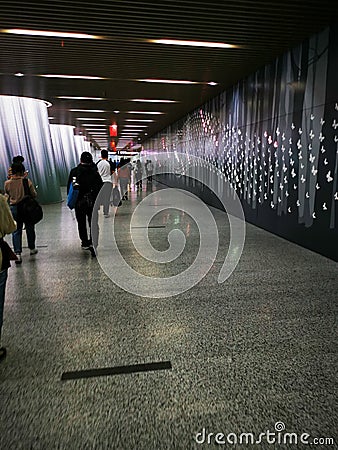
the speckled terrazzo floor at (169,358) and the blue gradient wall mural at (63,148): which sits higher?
the blue gradient wall mural at (63,148)

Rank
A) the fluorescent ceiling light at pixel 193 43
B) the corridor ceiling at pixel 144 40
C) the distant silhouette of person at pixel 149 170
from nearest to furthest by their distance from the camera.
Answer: the corridor ceiling at pixel 144 40 → the fluorescent ceiling light at pixel 193 43 → the distant silhouette of person at pixel 149 170

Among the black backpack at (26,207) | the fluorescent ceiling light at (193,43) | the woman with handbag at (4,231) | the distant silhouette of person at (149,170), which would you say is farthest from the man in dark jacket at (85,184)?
the distant silhouette of person at (149,170)

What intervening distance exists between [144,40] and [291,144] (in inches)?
132

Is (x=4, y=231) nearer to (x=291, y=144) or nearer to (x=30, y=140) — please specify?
(x=291, y=144)

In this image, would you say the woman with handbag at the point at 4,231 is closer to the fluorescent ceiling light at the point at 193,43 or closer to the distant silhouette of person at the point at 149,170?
the fluorescent ceiling light at the point at 193,43

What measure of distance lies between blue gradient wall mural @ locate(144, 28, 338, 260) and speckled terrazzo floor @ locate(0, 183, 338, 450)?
1.48 meters

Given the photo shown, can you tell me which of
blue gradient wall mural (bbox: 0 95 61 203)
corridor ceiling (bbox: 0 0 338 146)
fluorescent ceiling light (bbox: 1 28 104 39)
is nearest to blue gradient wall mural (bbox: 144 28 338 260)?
corridor ceiling (bbox: 0 0 338 146)

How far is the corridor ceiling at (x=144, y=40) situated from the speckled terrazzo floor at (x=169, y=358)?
3738mm

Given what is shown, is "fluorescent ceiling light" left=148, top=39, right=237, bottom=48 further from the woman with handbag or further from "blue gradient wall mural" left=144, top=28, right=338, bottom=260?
the woman with handbag

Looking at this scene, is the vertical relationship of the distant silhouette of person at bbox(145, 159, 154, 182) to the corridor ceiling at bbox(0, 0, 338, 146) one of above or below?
below

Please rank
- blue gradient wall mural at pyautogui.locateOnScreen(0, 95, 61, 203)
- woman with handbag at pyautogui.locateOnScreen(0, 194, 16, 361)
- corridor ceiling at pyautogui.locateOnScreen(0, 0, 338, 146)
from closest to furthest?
woman with handbag at pyautogui.locateOnScreen(0, 194, 16, 361) → corridor ceiling at pyautogui.locateOnScreen(0, 0, 338, 146) → blue gradient wall mural at pyautogui.locateOnScreen(0, 95, 61, 203)

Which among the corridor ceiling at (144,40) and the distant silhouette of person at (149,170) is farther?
the distant silhouette of person at (149,170)

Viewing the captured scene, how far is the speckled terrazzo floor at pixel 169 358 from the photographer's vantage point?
86.4 inches

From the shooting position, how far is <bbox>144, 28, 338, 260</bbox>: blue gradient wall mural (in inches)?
229
